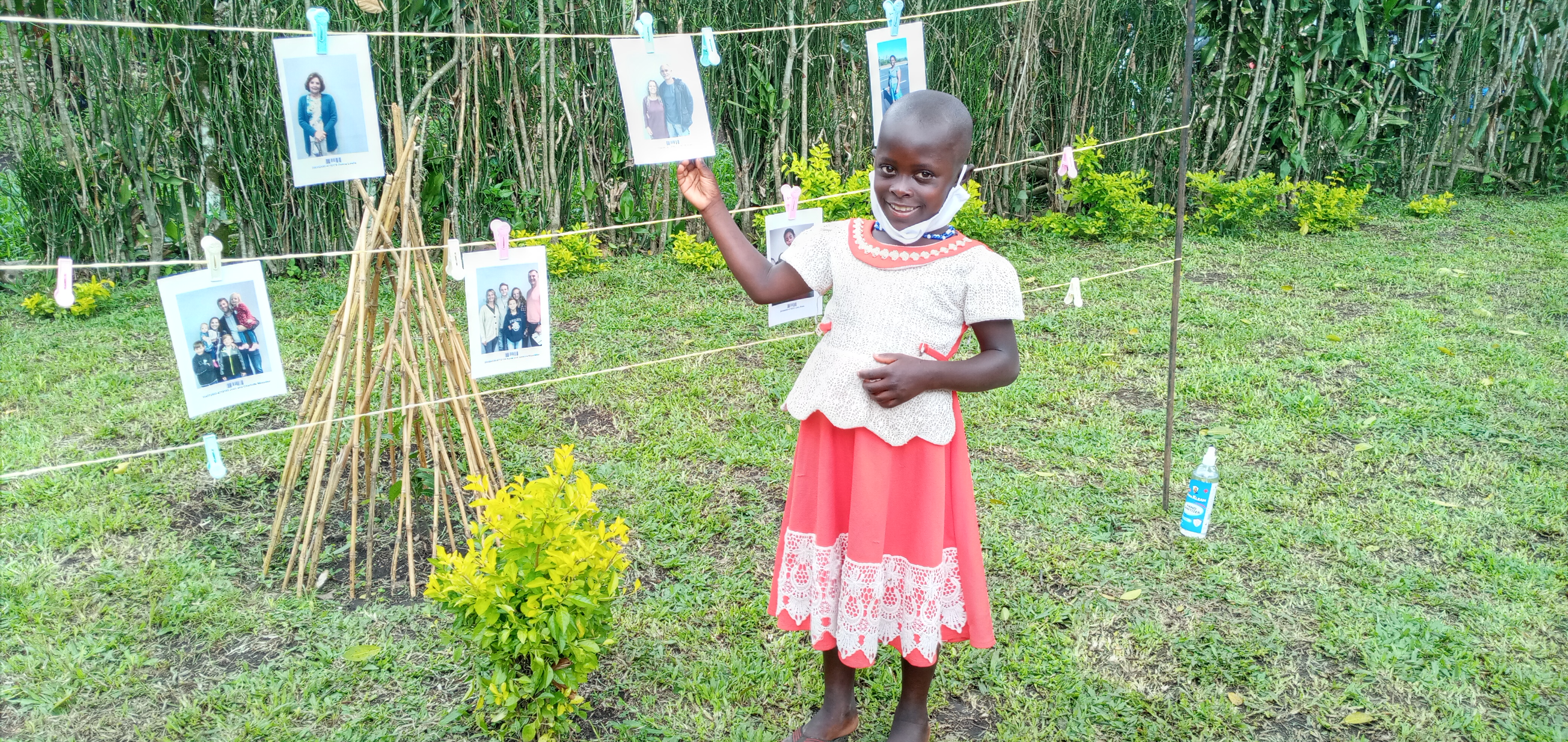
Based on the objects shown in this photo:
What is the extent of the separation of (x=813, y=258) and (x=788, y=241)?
0.71 m

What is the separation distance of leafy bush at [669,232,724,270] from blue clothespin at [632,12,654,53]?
11.0 feet

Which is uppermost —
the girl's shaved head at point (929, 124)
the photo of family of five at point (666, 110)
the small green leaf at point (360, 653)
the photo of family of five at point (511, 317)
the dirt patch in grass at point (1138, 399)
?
the photo of family of five at point (666, 110)

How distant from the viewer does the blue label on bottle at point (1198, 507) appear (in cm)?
309

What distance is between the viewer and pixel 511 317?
2.48m

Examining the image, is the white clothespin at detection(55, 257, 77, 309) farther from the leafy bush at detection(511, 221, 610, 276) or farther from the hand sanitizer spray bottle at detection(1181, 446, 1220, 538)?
the leafy bush at detection(511, 221, 610, 276)

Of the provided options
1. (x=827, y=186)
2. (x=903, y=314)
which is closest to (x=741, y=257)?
(x=903, y=314)

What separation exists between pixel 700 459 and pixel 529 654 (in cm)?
156

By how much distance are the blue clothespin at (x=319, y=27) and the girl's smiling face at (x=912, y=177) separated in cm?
125

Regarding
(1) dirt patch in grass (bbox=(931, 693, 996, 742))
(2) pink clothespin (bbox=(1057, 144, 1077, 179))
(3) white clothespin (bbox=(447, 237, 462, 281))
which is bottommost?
(1) dirt patch in grass (bbox=(931, 693, 996, 742))

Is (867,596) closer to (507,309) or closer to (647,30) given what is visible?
(507,309)

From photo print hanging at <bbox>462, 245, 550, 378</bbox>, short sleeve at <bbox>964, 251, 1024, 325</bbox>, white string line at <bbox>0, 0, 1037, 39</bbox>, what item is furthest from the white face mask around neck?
photo print hanging at <bbox>462, 245, 550, 378</bbox>

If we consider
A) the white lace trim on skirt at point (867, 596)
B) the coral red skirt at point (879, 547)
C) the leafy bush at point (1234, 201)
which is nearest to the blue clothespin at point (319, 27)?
the coral red skirt at point (879, 547)

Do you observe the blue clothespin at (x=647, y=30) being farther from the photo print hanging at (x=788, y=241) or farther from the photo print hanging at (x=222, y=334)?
the photo print hanging at (x=222, y=334)

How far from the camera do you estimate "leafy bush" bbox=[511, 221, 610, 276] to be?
5.55 meters
